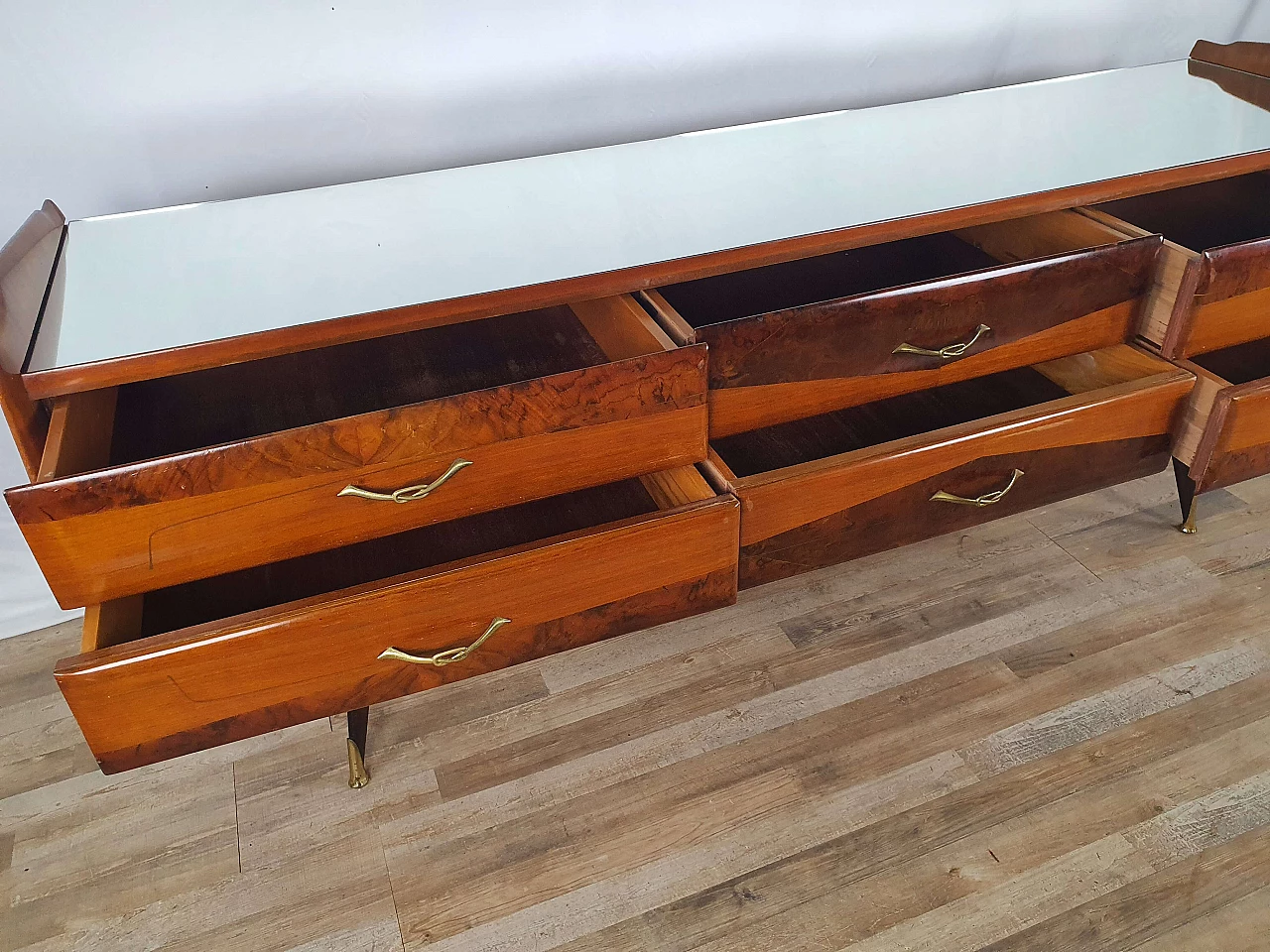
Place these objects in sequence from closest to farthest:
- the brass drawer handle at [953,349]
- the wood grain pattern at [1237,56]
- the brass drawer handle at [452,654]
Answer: the brass drawer handle at [452,654]
the brass drawer handle at [953,349]
the wood grain pattern at [1237,56]

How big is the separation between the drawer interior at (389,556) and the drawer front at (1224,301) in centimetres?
54

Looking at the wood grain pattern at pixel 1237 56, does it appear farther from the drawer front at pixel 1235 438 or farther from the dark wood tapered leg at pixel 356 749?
the dark wood tapered leg at pixel 356 749

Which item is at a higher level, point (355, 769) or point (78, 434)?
point (78, 434)

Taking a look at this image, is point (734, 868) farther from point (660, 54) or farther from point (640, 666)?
point (660, 54)

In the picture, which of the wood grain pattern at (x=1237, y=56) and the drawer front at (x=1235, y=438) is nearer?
the drawer front at (x=1235, y=438)

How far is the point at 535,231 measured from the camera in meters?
0.90

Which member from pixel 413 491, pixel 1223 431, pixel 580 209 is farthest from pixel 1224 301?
pixel 413 491

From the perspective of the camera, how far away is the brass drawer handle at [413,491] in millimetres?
743

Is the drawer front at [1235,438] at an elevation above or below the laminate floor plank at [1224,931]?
above

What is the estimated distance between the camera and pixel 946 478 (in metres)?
0.90

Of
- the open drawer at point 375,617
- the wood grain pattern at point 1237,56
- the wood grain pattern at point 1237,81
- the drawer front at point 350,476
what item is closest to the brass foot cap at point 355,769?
the open drawer at point 375,617

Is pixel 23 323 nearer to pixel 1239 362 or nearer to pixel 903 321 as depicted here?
pixel 903 321

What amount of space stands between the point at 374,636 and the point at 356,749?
0.24 meters

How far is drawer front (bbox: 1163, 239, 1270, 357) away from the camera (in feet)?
3.11
